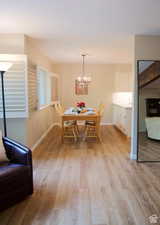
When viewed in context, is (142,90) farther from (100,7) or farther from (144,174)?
(100,7)

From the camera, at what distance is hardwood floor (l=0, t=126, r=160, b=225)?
211 cm

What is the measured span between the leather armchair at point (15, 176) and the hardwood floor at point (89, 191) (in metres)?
0.11

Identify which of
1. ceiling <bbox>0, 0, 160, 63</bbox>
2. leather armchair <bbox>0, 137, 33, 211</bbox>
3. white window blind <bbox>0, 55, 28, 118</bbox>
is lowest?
leather armchair <bbox>0, 137, 33, 211</bbox>

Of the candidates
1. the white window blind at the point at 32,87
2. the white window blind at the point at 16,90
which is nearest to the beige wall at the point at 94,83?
the white window blind at the point at 32,87

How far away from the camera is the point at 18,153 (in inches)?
100

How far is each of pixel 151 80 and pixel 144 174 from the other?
1872 mm

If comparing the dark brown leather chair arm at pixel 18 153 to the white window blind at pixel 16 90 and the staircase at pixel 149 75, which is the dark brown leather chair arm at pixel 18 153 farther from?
the staircase at pixel 149 75

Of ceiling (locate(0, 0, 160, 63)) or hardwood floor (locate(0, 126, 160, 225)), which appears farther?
ceiling (locate(0, 0, 160, 63))

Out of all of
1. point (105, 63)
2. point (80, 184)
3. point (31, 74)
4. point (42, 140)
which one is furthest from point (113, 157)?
point (105, 63)

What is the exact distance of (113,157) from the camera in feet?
13.2

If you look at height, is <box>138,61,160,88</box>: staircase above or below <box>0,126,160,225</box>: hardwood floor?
above

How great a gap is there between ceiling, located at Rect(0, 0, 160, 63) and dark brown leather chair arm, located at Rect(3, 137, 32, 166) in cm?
187

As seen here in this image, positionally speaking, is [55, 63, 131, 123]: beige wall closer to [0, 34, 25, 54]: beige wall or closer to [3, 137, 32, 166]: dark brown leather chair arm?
[0, 34, 25, 54]: beige wall

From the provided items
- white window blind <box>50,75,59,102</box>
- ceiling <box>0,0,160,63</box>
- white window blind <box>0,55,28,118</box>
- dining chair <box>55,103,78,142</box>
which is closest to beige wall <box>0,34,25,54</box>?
ceiling <box>0,0,160,63</box>
